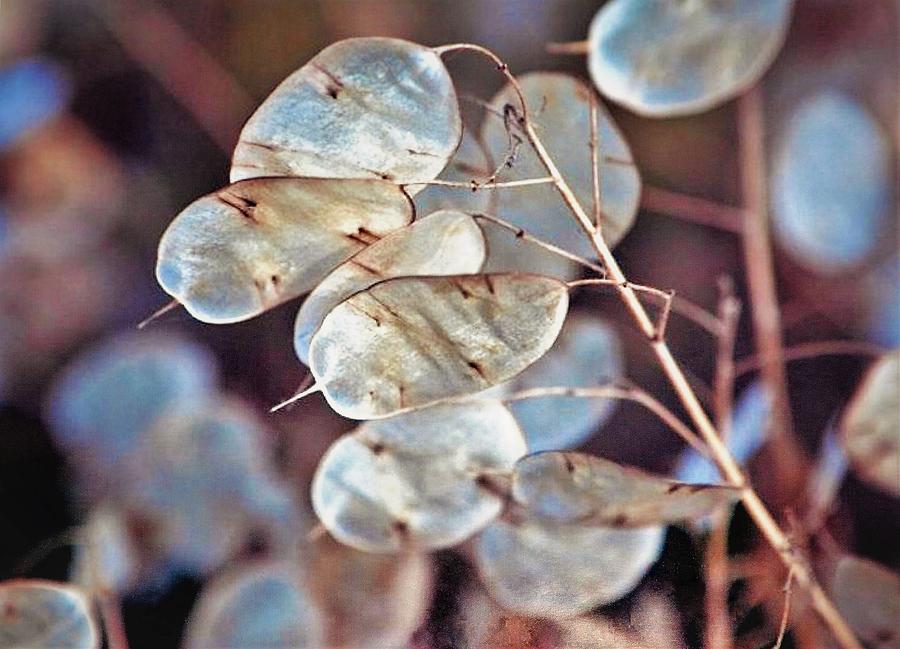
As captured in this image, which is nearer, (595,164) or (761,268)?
(595,164)

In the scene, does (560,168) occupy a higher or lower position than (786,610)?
higher

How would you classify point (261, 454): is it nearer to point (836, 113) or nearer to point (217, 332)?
point (217, 332)

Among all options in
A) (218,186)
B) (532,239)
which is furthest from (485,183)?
(218,186)

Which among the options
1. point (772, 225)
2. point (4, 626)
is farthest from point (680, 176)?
point (4, 626)

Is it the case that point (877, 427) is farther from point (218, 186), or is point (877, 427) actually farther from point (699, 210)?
point (218, 186)

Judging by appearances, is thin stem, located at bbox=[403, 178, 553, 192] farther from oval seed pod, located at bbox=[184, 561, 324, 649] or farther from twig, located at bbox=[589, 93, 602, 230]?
oval seed pod, located at bbox=[184, 561, 324, 649]

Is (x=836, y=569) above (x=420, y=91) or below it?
below

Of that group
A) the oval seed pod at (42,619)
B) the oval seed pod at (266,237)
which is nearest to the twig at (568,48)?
the oval seed pod at (266,237)
